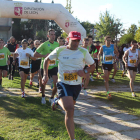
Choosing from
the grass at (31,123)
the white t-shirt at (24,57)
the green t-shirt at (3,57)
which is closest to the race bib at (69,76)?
the grass at (31,123)

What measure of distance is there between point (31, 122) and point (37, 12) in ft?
23.4

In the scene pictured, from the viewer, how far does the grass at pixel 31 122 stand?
3.35m

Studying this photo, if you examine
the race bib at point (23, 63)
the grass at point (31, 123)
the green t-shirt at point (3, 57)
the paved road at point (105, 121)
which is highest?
the green t-shirt at point (3, 57)

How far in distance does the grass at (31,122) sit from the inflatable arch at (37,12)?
5655 mm

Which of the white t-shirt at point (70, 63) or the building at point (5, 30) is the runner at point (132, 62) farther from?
the building at point (5, 30)

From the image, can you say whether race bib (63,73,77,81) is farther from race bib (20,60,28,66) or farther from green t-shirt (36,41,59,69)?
race bib (20,60,28,66)

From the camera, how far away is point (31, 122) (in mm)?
3967

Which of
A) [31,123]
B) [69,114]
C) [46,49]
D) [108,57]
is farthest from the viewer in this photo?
[108,57]

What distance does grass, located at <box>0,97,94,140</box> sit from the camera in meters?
3.35

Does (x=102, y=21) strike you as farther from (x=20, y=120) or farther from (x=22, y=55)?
(x=20, y=120)

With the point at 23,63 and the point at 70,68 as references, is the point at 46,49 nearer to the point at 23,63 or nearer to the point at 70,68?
the point at 23,63

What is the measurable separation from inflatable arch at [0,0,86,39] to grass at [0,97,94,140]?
566 cm

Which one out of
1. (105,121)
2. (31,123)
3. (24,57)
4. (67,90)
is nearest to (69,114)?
(67,90)

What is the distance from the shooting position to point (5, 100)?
19.0 feet
